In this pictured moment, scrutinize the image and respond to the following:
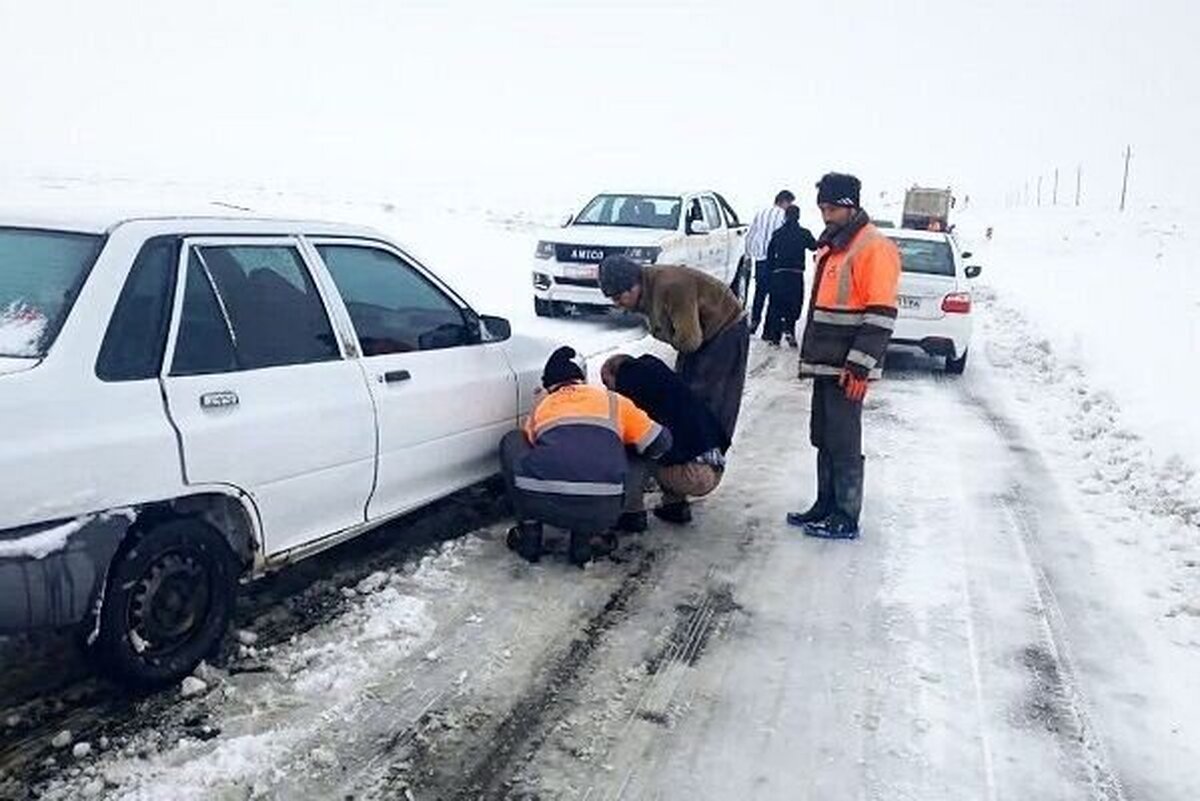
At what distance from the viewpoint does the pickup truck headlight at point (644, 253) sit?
42.0 feet

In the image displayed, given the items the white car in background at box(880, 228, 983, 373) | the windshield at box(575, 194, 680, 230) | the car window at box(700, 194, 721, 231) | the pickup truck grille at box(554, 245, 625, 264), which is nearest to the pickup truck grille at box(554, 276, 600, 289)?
the pickup truck grille at box(554, 245, 625, 264)

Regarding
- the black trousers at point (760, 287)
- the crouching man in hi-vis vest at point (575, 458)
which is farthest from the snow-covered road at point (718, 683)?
the black trousers at point (760, 287)

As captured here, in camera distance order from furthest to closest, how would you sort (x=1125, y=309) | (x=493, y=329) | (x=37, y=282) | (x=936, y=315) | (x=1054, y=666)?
(x=1125, y=309)
(x=936, y=315)
(x=493, y=329)
(x=1054, y=666)
(x=37, y=282)

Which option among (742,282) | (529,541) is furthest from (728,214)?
(529,541)

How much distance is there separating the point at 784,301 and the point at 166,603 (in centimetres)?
965

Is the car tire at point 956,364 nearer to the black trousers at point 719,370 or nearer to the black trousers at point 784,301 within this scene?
the black trousers at point 784,301

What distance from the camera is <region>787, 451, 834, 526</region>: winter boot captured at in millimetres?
6031

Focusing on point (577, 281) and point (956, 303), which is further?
point (577, 281)

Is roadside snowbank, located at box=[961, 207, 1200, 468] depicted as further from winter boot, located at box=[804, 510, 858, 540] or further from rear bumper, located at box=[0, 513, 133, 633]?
rear bumper, located at box=[0, 513, 133, 633]

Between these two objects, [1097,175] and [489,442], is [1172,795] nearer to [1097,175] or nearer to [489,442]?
[489,442]

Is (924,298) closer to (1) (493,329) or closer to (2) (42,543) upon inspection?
(1) (493,329)

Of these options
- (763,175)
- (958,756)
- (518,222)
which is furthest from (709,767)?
(763,175)

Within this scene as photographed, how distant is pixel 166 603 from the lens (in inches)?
149

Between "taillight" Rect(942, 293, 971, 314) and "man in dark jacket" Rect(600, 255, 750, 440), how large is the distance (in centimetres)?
534
